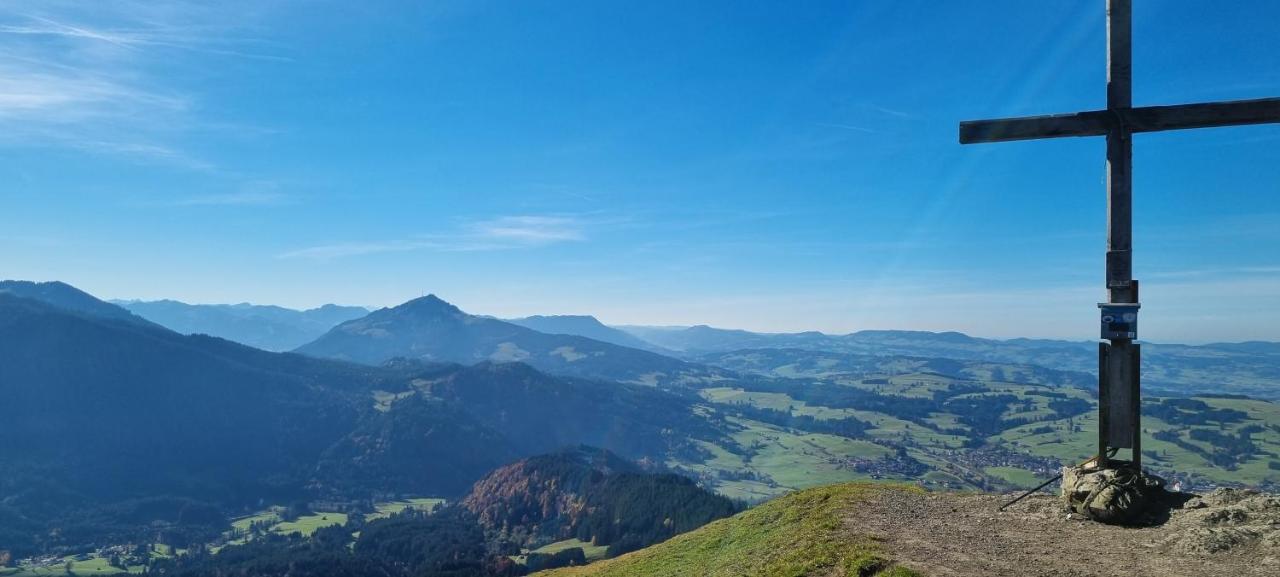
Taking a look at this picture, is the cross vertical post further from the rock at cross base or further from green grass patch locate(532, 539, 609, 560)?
green grass patch locate(532, 539, 609, 560)

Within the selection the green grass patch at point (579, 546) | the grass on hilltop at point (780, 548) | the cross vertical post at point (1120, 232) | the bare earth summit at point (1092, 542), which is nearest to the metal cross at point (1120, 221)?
the cross vertical post at point (1120, 232)

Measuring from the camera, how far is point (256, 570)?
182 meters

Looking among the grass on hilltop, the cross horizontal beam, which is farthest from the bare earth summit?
the cross horizontal beam

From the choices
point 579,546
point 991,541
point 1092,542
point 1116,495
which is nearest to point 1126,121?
point 1116,495

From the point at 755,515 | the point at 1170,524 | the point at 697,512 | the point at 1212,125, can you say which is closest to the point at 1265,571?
the point at 1170,524

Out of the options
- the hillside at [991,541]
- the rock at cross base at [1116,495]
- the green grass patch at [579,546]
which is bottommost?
the green grass patch at [579,546]

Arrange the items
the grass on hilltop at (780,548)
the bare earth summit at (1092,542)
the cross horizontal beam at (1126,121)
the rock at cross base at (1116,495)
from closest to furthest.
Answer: the bare earth summit at (1092,542), the cross horizontal beam at (1126,121), the rock at cross base at (1116,495), the grass on hilltop at (780,548)

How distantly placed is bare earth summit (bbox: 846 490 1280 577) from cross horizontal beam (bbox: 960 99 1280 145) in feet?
26.9

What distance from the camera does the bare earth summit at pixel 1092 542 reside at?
12523mm

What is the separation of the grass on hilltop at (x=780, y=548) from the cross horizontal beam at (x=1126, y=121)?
33.6 ft

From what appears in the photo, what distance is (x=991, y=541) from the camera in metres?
15.2

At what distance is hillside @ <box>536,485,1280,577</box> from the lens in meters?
12.8

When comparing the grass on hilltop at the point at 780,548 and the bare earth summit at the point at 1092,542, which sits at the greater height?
the bare earth summit at the point at 1092,542

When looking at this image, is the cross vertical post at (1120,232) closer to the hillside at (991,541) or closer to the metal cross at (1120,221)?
the metal cross at (1120,221)
